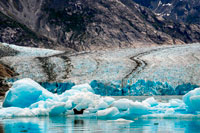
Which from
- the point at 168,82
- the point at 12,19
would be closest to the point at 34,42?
the point at 12,19

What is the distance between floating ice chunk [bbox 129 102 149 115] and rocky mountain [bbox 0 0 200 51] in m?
74.8

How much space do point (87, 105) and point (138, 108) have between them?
2552 millimetres

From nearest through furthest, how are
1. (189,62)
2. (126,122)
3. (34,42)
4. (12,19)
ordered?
(126,122) < (189,62) < (34,42) < (12,19)

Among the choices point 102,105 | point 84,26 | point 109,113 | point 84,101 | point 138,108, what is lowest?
point 109,113

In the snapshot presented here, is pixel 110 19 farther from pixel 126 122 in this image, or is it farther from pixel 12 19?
pixel 126 122

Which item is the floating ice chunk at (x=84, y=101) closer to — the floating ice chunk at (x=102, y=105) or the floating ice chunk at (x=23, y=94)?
the floating ice chunk at (x=102, y=105)

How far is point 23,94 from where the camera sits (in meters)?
14.7

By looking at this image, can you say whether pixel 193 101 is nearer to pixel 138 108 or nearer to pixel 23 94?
pixel 138 108

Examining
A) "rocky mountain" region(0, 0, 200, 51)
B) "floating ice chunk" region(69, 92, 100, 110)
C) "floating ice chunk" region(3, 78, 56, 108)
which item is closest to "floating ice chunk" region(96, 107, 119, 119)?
"floating ice chunk" region(69, 92, 100, 110)

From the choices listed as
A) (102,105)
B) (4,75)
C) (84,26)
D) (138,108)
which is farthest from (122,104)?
(84,26)

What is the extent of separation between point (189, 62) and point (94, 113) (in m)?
21.0

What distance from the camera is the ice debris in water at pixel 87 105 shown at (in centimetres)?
1231

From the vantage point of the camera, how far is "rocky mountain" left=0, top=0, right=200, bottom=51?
89262 mm

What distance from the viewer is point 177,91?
26.8 m
